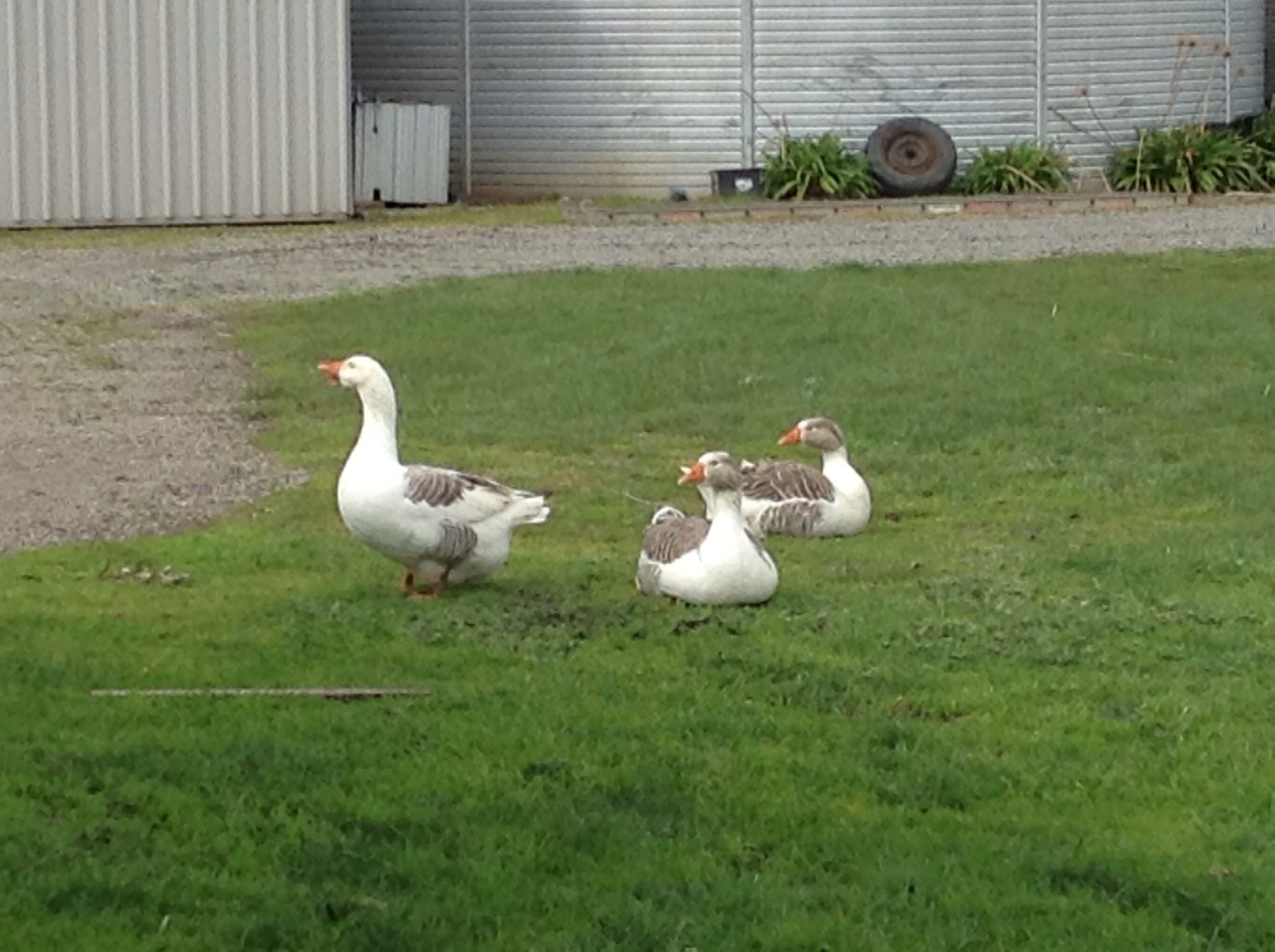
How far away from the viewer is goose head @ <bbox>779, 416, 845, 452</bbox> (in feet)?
38.6

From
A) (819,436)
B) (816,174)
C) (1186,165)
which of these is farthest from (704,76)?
(819,436)

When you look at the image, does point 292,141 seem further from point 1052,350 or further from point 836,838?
point 836,838

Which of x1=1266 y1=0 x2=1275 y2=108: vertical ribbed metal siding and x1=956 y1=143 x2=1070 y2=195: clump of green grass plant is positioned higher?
x1=1266 y1=0 x2=1275 y2=108: vertical ribbed metal siding

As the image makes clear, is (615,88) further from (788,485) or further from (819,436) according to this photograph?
(788,485)

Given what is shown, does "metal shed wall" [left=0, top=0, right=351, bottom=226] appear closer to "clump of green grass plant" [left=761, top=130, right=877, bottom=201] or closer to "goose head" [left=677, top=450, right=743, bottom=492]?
"clump of green grass plant" [left=761, top=130, right=877, bottom=201]

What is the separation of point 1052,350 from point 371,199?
43.0 ft

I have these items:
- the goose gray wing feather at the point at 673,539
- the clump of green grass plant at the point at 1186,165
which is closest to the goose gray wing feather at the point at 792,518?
the goose gray wing feather at the point at 673,539

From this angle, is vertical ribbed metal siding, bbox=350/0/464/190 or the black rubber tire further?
vertical ribbed metal siding, bbox=350/0/464/190

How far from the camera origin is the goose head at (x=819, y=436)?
463 inches

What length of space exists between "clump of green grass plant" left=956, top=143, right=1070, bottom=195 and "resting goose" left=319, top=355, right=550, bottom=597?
19438 millimetres

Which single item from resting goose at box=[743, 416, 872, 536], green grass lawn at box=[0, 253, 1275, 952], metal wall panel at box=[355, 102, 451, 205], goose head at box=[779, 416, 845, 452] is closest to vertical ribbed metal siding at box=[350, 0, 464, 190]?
metal wall panel at box=[355, 102, 451, 205]

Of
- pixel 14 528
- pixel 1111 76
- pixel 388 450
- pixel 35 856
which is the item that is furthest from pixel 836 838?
pixel 1111 76

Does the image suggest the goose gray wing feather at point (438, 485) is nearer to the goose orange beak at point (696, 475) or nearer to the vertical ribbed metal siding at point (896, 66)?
the goose orange beak at point (696, 475)

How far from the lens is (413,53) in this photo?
2981cm
